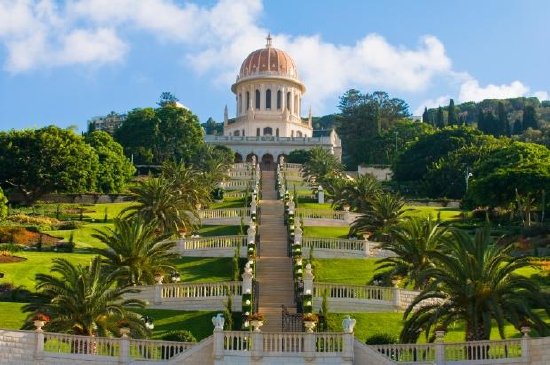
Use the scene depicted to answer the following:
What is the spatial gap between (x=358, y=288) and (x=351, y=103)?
106m

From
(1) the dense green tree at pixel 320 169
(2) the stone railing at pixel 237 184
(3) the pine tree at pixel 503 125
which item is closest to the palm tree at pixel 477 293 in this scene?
(1) the dense green tree at pixel 320 169

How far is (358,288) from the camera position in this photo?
37625 millimetres

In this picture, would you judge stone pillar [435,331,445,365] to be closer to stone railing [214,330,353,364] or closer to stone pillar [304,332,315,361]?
stone railing [214,330,353,364]

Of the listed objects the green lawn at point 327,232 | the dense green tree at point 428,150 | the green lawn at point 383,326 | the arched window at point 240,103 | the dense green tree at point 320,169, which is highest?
the arched window at point 240,103

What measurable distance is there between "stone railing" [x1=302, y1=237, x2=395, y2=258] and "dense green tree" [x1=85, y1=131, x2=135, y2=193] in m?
39.4

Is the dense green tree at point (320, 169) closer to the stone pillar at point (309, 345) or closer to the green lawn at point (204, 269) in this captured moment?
the green lawn at point (204, 269)

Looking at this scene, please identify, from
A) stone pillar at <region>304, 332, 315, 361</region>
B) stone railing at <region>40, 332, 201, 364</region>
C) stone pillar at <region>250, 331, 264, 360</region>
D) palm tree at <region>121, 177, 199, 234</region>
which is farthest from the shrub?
palm tree at <region>121, 177, 199, 234</region>

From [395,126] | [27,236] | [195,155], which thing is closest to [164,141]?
[195,155]

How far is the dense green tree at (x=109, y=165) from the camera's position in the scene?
3290 inches

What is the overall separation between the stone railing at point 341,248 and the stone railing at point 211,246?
3.60 metres

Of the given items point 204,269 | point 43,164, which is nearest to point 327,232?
point 204,269

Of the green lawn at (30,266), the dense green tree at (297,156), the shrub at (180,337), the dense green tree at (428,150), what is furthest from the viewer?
the dense green tree at (297,156)

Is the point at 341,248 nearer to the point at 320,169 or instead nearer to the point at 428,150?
the point at 320,169

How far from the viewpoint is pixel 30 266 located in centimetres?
4428
